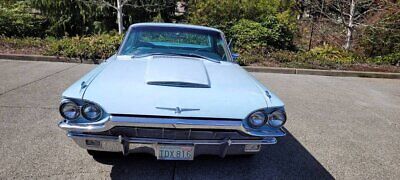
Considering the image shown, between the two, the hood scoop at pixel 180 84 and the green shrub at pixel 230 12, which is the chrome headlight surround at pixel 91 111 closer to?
the hood scoop at pixel 180 84

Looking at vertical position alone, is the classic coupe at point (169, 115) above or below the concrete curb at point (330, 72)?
above

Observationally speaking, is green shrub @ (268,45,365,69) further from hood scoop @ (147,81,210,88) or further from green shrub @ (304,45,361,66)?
hood scoop @ (147,81,210,88)

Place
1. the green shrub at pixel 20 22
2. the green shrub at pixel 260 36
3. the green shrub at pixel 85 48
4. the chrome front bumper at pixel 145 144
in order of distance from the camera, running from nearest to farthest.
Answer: the chrome front bumper at pixel 145 144 → the green shrub at pixel 85 48 → the green shrub at pixel 260 36 → the green shrub at pixel 20 22

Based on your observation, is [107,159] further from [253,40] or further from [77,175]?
[253,40]

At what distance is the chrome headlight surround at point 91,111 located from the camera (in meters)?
2.41

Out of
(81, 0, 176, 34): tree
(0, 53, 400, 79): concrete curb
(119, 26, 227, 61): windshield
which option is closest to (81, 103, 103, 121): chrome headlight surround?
(119, 26, 227, 61): windshield

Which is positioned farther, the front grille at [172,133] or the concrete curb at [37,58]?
the concrete curb at [37,58]

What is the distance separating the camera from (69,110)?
2.45 m

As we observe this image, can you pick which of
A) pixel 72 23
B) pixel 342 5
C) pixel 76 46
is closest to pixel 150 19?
pixel 72 23

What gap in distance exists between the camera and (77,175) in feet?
9.27

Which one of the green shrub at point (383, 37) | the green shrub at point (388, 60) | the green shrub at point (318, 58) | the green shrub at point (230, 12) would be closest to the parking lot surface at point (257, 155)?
the green shrub at point (318, 58)

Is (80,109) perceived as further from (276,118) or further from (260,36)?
(260,36)

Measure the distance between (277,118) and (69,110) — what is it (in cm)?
173

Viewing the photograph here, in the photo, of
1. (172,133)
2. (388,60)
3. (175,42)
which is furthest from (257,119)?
(388,60)
